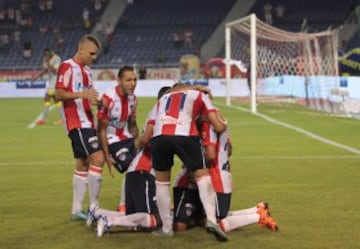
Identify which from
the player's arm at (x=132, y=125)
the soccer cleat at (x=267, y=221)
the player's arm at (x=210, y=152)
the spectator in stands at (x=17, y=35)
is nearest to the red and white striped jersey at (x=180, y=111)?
the player's arm at (x=210, y=152)

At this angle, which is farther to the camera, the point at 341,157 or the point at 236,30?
the point at 236,30

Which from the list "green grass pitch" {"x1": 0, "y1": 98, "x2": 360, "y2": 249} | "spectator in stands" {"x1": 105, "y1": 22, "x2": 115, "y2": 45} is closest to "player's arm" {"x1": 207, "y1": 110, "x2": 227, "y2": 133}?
"green grass pitch" {"x1": 0, "y1": 98, "x2": 360, "y2": 249}

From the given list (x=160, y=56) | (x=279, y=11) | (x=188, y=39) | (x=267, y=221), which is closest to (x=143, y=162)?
(x=267, y=221)

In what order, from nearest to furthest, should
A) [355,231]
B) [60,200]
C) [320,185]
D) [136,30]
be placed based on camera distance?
1. [355,231]
2. [60,200]
3. [320,185]
4. [136,30]

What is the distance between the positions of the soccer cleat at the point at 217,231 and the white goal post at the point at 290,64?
70.9 feet

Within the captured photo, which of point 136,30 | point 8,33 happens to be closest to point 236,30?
point 136,30

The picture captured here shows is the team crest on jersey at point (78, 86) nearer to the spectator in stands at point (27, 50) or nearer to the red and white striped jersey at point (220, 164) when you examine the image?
the red and white striped jersey at point (220, 164)

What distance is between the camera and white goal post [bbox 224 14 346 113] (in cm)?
2973

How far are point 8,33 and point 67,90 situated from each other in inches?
1797

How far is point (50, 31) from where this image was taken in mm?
52844

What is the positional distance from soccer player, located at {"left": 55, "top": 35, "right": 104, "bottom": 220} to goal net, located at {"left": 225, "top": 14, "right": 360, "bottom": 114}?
67.0ft

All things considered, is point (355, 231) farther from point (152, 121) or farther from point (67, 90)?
point (67, 90)

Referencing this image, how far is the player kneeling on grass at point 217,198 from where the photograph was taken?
297 inches

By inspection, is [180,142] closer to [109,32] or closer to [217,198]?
[217,198]
